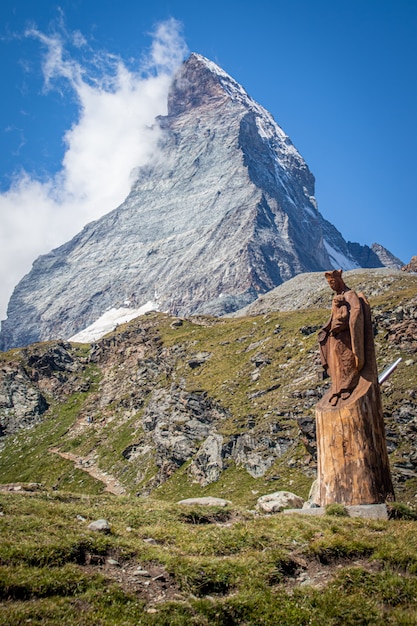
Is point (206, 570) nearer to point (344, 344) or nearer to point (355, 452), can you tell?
A: point (355, 452)

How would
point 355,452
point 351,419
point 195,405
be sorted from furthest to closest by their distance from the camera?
point 195,405, point 351,419, point 355,452

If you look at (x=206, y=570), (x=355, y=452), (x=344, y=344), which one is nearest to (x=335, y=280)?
(x=344, y=344)

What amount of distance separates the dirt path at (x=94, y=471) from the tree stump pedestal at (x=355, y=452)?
4039 centimetres

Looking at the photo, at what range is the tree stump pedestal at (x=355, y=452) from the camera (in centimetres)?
1752

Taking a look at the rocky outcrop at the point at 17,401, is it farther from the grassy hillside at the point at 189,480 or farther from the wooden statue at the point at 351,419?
the wooden statue at the point at 351,419

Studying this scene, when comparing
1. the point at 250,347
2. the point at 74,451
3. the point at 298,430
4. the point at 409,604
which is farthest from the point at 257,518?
the point at 74,451

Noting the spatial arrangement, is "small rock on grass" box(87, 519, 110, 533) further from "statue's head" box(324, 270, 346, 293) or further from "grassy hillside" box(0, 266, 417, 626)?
"statue's head" box(324, 270, 346, 293)

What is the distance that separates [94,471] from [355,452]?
53.2 meters

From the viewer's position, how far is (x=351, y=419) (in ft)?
59.6

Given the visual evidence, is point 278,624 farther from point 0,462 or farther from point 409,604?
point 0,462

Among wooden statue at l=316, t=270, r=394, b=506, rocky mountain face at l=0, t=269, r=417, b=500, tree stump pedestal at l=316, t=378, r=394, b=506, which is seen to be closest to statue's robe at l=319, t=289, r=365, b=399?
wooden statue at l=316, t=270, r=394, b=506

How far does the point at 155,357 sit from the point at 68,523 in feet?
256

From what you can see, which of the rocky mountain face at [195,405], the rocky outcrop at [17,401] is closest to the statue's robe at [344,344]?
the rocky mountain face at [195,405]

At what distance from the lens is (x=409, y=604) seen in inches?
393
